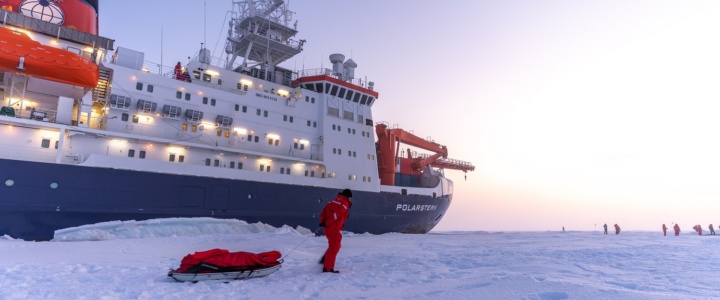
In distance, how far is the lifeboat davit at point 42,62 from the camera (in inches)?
452

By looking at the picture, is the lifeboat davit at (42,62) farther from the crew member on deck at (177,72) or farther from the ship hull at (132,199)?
the crew member on deck at (177,72)

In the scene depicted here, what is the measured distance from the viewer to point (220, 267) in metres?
4.70

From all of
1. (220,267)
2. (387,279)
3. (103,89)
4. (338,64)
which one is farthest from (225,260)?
(338,64)

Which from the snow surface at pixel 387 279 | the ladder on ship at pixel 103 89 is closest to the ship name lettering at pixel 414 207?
the snow surface at pixel 387 279

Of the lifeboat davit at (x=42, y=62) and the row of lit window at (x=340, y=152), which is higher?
the lifeboat davit at (x=42, y=62)

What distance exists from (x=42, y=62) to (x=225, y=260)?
11982 mm

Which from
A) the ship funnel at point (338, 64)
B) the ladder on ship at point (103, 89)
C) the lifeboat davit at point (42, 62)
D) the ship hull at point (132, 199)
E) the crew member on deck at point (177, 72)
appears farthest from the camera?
the ship funnel at point (338, 64)

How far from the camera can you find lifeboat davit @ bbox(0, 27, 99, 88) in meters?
11.5

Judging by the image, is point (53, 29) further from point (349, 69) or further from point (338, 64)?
point (349, 69)

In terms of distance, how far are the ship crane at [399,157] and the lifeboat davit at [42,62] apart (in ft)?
49.2

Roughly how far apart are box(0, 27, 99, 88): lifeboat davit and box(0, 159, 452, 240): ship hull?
2.92 m

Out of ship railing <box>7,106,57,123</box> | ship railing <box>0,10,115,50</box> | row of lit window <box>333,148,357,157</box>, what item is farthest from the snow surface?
row of lit window <box>333,148,357,157</box>

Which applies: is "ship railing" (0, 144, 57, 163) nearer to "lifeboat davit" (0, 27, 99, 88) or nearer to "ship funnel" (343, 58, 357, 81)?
"lifeboat davit" (0, 27, 99, 88)

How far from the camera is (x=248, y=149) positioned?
17.2 metres
